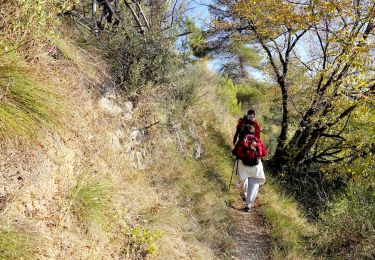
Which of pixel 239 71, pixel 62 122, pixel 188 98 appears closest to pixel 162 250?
pixel 62 122

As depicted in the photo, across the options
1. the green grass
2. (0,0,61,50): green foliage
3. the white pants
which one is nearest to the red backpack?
the white pants

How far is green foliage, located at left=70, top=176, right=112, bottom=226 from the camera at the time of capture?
11.7 ft

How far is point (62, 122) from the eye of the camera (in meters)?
3.87

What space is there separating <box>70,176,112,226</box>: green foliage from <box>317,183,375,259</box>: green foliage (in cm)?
394

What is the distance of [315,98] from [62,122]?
6862 millimetres

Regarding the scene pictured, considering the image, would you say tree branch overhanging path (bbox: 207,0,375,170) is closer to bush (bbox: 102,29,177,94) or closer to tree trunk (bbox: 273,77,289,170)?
tree trunk (bbox: 273,77,289,170)

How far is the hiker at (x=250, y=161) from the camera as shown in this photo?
670 centimetres

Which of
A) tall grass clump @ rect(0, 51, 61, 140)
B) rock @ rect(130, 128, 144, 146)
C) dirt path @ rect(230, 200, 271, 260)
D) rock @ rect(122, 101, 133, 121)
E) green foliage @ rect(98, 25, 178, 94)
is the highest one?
green foliage @ rect(98, 25, 178, 94)

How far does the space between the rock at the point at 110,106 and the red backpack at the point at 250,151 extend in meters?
2.48

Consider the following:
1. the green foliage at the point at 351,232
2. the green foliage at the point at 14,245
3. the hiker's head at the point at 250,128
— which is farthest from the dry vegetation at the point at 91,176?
the green foliage at the point at 351,232

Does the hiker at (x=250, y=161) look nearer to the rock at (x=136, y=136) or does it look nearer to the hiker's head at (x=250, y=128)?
the hiker's head at (x=250, y=128)

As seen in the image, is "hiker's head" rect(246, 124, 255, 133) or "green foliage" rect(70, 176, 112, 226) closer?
"green foliage" rect(70, 176, 112, 226)

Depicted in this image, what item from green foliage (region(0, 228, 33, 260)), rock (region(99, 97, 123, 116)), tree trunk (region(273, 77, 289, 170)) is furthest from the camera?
tree trunk (region(273, 77, 289, 170))

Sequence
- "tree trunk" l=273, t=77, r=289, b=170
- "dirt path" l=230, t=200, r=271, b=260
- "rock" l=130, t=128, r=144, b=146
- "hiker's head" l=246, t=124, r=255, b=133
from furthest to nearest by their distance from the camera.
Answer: "tree trunk" l=273, t=77, r=289, b=170 < "hiker's head" l=246, t=124, r=255, b=133 < "rock" l=130, t=128, r=144, b=146 < "dirt path" l=230, t=200, r=271, b=260
